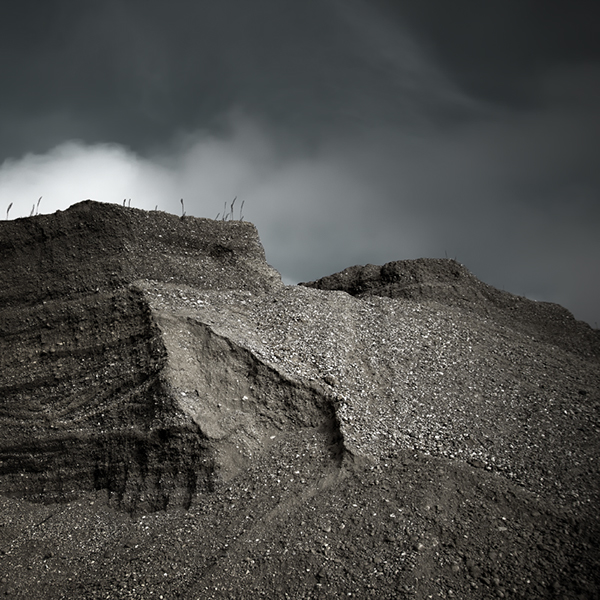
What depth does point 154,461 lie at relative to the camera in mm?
9719

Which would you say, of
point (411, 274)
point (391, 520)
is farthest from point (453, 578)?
point (411, 274)

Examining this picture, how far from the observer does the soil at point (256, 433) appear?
7492 mm

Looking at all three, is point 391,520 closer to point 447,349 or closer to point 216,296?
point 447,349

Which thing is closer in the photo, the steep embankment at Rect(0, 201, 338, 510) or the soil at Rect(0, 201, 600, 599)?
the soil at Rect(0, 201, 600, 599)

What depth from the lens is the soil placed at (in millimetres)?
7492

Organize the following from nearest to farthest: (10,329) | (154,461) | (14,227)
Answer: (154,461)
(10,329)
(14,227)

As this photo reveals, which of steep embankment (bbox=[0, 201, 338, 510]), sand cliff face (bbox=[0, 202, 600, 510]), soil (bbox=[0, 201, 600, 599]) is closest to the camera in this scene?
soil (bbox=[0, 201, 600, 599])

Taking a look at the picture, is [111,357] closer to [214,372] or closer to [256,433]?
[214,372]

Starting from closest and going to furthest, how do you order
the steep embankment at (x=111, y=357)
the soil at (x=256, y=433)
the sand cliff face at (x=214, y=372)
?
the soil at (x=256, y=433), the sand cliff face at (x=214, y=372), the steep embankment at (x=111, y=357)

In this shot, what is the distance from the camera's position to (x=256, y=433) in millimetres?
10008

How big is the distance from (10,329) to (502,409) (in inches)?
484

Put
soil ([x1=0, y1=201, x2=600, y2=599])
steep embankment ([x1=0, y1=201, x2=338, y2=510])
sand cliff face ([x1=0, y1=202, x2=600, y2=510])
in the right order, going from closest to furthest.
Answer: soil ([x1=0, y1=201, x2=600, y2=599])
sand cliff face ([x1=0, y1=202, x2=600, y2=510])
steep embankment ([x1=0, y1=201, x2=338, y2=510])

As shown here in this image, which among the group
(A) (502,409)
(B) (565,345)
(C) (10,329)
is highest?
(B) (565,345)

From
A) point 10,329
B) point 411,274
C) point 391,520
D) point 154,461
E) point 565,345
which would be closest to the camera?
point 391,520
